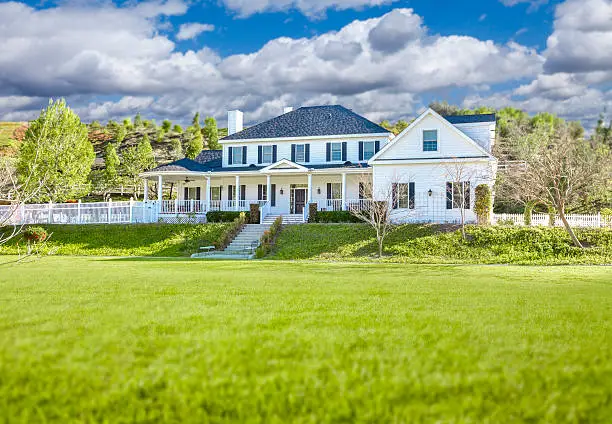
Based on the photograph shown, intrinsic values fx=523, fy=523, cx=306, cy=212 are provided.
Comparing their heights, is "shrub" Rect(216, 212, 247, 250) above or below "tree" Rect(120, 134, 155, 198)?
below

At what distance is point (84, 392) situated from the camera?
436 cm

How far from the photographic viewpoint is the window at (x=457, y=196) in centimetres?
2878

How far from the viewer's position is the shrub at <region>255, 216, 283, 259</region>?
24.6 metres

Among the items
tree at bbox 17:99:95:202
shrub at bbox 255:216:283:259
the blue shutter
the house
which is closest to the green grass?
shrub at bbox 255:216:283:259

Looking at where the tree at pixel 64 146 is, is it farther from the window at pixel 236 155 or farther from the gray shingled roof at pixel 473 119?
the gray shingled roof at pixel 473 119

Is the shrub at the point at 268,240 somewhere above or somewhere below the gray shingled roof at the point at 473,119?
below

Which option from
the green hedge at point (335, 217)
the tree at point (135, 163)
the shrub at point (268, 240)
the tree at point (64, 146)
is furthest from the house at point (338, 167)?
the tree at point (135, 163)

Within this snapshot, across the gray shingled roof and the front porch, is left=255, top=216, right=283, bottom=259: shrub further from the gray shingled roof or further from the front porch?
the gray shingled roof

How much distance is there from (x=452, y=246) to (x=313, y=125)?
16.3 meters

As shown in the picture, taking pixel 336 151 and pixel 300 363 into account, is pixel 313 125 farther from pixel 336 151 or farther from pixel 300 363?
pixel 300 363

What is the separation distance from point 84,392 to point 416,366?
9.40ft

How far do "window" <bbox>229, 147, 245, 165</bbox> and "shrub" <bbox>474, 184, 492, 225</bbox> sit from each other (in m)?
17.5

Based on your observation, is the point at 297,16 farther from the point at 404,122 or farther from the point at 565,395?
the point at 404,122

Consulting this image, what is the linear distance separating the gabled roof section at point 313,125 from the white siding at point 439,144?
4000 millimetres
